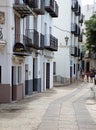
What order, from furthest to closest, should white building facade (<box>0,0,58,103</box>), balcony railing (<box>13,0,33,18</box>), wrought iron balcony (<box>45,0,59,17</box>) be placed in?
wrought iron balcony (<box>45,0,59,17</box>) < balcony railing (<box>13,0,33,18</box>) < white building facade (<box>0,0,58,103</box>)

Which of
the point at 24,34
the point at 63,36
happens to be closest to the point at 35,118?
the point at 24,34

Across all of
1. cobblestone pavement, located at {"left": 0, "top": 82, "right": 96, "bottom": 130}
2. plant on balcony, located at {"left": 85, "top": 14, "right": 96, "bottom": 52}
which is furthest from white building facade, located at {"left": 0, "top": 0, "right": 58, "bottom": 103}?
plant on balcony, located at {"left": 85, "top": 14, "right": 96, "bottom": 52}

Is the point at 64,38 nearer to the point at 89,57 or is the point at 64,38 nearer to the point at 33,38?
the point at 33,38

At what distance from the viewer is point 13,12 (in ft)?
81.3

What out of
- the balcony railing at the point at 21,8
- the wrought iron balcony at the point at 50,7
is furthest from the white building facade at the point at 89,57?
the balcony railing at the point at 21,8

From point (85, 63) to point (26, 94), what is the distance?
49.0 metres

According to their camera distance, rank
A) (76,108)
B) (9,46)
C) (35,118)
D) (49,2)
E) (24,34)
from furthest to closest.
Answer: (49,2), (24,34), (9,46), (76,108), (35,118)

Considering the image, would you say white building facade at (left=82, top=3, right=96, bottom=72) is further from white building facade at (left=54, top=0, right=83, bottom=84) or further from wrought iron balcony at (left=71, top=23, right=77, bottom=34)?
white building facade at (left=54, top=0, right=83, bottom=84)

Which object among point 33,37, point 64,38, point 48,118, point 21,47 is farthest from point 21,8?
point 64,38

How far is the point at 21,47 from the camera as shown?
2469 centimetres

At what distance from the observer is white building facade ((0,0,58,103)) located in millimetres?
24094

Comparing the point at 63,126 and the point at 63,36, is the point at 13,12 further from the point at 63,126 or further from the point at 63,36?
the point at 63,36

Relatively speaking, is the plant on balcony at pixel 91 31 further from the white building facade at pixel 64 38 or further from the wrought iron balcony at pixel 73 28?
the wrought iron balcony at pixel 73 28

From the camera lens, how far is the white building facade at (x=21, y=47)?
79.0ft
